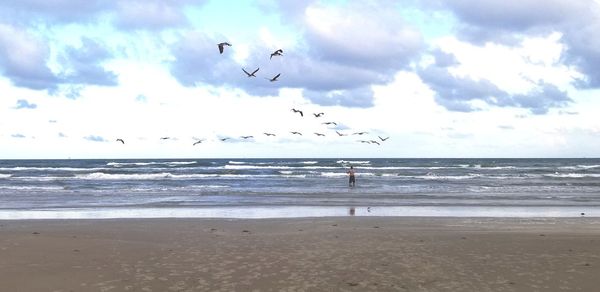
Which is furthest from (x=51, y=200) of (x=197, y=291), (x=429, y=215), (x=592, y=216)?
(x=592, y=216)

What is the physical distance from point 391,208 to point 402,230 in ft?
21.6

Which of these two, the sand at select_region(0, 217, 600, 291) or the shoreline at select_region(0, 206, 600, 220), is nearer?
the sand at select_region(0, 217, 600, 291)

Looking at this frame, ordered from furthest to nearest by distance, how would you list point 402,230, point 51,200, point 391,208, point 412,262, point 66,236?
point 51,200 < point 391,208 < point 402,230 < point 66,236 < point 412,262

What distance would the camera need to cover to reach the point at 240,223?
14.8 m

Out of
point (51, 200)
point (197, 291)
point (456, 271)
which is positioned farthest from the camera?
point (51, 200)

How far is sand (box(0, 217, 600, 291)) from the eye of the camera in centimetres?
756

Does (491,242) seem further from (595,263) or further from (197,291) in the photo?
(197,291)

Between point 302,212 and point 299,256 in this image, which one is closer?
A: point 299,256

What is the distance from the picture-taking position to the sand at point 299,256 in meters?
7.56

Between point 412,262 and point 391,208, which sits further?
point 391,208

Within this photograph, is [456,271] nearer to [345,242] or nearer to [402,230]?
[345,242]

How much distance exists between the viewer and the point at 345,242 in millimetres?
11195

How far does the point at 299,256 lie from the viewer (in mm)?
9531

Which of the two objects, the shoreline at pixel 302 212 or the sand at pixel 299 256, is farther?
the shoreline at pixel 302 212
